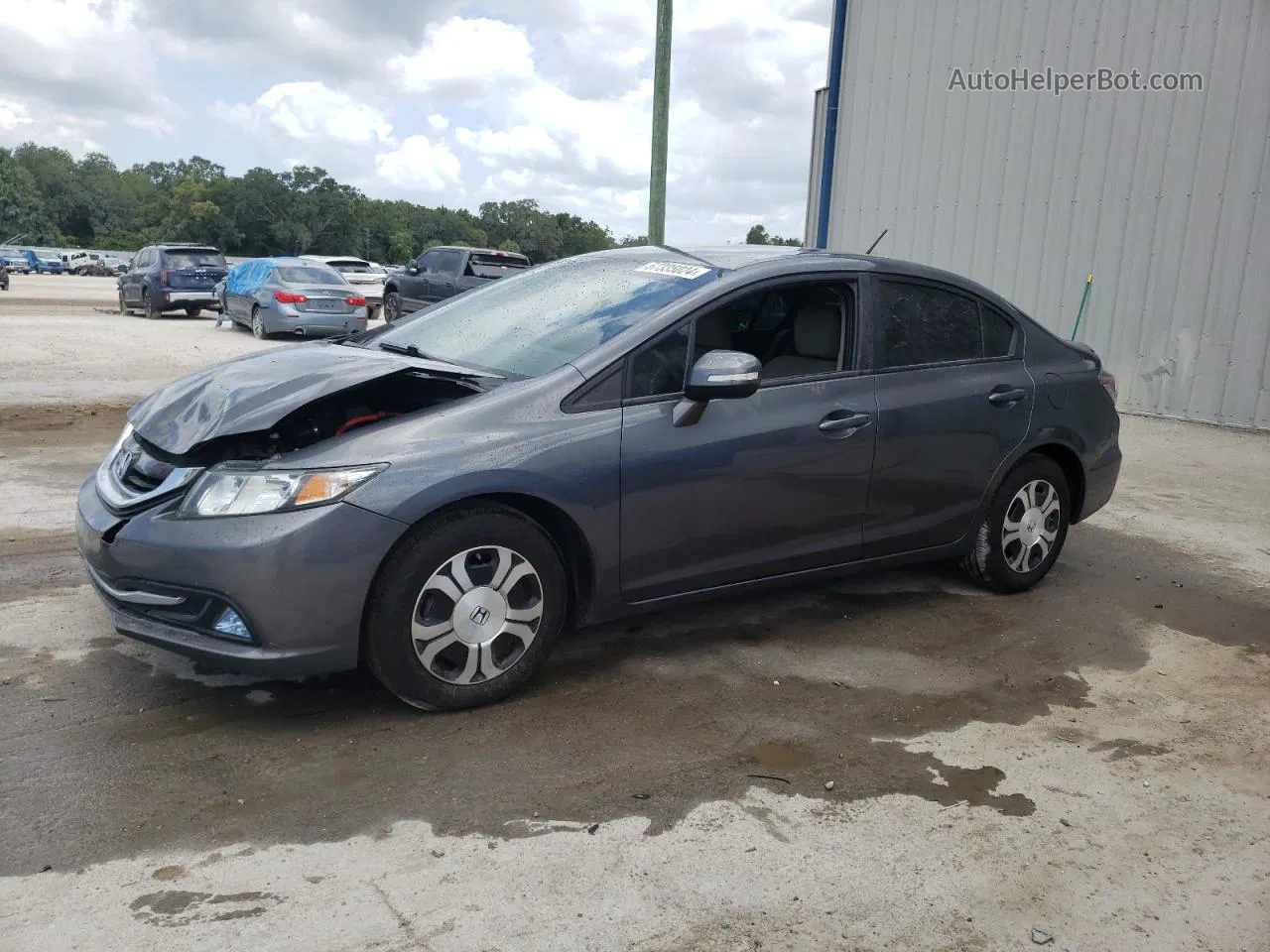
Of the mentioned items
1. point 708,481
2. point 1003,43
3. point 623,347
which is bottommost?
point 708,481

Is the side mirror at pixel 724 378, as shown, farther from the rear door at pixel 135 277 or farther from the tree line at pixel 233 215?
the tree line at pixel 233 215

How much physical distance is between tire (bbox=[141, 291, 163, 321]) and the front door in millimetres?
21720

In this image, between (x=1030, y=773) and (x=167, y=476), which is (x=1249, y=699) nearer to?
(x=1030, y=773)

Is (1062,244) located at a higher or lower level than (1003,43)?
lower

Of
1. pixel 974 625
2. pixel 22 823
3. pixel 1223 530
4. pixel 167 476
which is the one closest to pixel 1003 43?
pixel 1223 530

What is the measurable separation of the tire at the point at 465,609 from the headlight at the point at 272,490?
10.7 inches

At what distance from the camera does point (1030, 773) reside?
11.5 ft

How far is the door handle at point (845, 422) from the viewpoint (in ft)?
14.5

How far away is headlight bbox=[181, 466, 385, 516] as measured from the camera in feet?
11.1

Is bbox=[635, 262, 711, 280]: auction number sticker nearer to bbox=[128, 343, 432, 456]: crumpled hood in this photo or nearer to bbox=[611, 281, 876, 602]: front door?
bbox=[611, 281, 876, 602]: front door

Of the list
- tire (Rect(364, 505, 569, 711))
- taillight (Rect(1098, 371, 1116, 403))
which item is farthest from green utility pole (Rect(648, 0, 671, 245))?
tire (Rect(364, 505, 569, 711))

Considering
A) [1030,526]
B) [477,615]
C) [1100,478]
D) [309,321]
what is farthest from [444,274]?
[477,615]

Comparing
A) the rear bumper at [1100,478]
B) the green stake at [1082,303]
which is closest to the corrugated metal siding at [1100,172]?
the green stake at [1082,303]

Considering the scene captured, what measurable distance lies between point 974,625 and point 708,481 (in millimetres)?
1687
